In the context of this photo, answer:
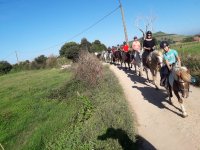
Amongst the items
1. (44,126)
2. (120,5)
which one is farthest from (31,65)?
(44,126)

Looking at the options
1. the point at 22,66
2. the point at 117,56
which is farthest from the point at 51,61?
the point at 117,56

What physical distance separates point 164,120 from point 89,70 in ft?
34.4

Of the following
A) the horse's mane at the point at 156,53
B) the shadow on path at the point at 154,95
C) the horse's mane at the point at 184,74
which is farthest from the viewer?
the horse's mane at the point at 156,53

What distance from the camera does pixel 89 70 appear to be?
62.4 feet

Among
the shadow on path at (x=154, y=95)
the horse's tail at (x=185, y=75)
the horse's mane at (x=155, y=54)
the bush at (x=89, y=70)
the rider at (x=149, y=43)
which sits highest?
the rider at (x=149, y=43)

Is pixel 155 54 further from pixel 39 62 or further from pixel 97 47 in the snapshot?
pixel 39 62

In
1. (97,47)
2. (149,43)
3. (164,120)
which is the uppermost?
(149,43)

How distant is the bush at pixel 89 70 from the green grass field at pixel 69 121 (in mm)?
483

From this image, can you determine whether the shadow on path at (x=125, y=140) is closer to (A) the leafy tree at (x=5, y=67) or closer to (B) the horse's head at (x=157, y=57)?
(B) the horse's head at (x=157, y=57)

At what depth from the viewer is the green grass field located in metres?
8.42

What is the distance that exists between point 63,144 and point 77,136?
0.66 meters

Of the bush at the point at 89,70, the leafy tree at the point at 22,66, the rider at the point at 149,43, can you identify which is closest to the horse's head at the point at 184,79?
the rider at the point at 149,43

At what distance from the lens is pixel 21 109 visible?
63.4 ft

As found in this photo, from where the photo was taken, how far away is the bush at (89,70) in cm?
1863
